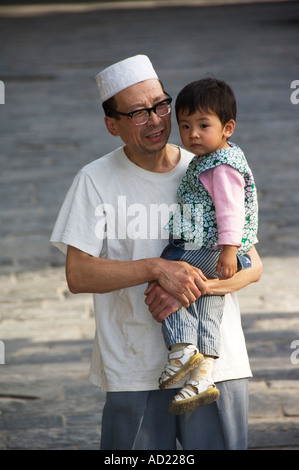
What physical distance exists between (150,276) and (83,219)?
286 mm

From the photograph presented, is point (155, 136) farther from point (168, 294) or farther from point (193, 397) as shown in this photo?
point (193, 397)

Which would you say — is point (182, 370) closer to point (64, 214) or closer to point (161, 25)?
point (64, 214)

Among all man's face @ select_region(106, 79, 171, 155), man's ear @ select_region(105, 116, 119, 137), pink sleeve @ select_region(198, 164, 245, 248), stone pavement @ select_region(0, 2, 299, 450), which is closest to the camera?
pink sleeve @ select_region(198, 164, 245, 248)

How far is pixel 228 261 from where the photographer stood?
247 cm

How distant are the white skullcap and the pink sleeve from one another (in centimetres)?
37

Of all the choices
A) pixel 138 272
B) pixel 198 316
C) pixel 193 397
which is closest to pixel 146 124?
pixel 138 272

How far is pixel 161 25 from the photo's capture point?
16875mm

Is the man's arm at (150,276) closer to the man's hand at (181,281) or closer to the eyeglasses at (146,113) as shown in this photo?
the man's hand at (181,281)

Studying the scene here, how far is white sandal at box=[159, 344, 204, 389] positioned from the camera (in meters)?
2.45

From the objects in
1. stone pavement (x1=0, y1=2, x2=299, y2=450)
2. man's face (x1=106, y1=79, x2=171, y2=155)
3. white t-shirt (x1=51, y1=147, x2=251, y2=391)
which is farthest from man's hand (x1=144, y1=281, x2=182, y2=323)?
stone pavement (x1=0, y1=2, x2=299, y2=450)

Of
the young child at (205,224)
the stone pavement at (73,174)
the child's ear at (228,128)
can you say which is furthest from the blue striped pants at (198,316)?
the stone pavement at (73,174)

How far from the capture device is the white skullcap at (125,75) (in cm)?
256

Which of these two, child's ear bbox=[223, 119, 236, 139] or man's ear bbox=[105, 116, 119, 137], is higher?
man's ear bbox=[105, 116, 119, 137]

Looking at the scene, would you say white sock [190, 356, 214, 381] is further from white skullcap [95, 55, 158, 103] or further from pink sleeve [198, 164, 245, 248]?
white skullcap [95, 55, 158, 103]
